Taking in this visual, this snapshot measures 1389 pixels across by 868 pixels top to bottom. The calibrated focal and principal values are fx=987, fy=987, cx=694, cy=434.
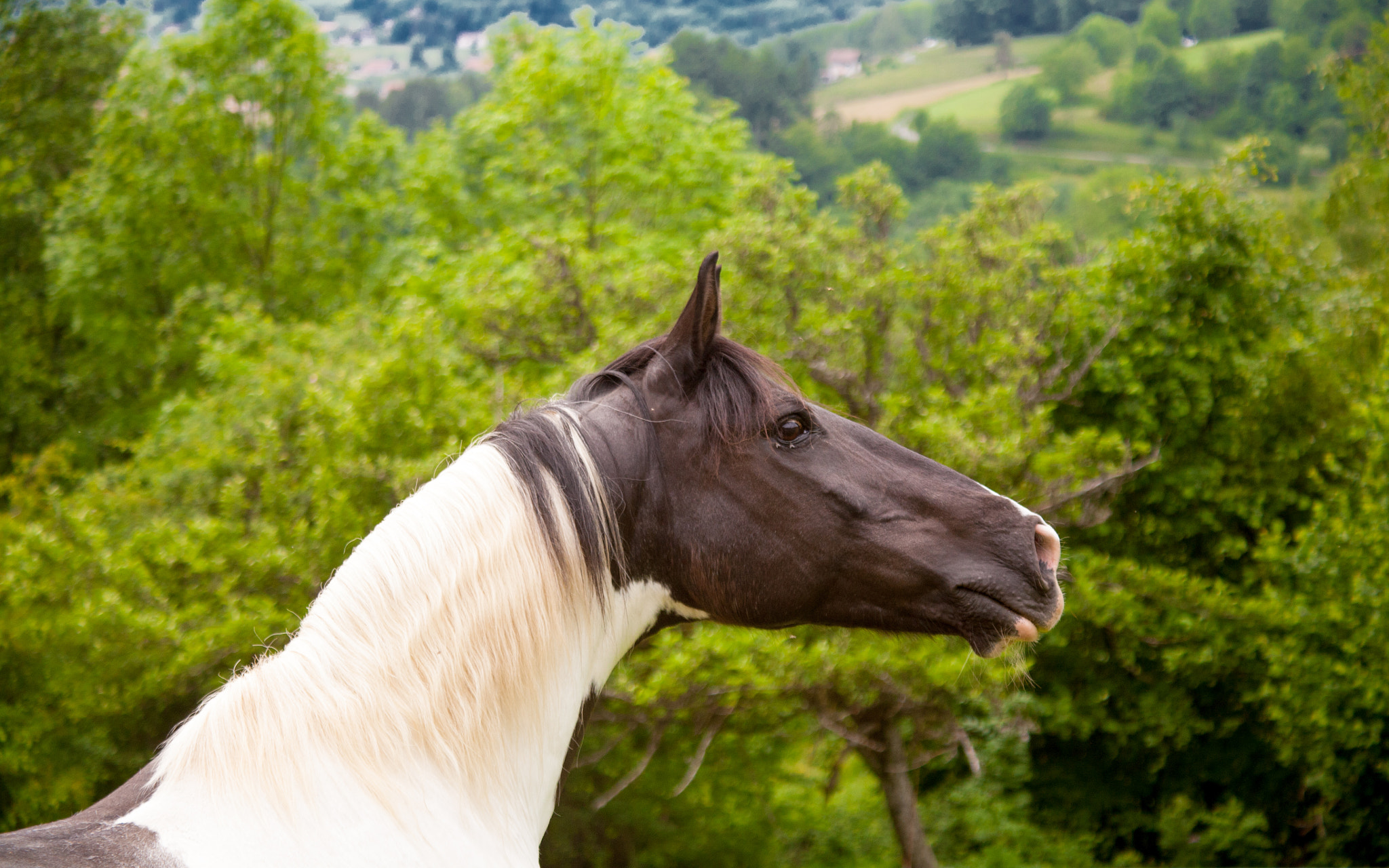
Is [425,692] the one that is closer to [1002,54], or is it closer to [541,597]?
[541,597]

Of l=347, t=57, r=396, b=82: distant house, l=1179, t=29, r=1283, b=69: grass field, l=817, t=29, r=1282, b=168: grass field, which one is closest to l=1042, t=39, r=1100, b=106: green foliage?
l=817, t=29, r=1282, b=168: grass field

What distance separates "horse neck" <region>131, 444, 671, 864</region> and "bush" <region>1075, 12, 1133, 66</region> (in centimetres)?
5074

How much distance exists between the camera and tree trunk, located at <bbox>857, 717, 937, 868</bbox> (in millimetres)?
6703

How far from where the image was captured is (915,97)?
54062 millimetres

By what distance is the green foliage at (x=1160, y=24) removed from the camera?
1757 inches

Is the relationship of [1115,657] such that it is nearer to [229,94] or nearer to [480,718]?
[480,718]

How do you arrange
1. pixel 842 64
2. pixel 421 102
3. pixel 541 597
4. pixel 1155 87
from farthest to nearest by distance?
pixel 842 64
pixel 1155 87
pixel 421 102
pixel 541 597

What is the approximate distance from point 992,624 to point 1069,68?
54574mm

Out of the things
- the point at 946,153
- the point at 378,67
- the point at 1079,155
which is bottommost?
the point at 1079,155

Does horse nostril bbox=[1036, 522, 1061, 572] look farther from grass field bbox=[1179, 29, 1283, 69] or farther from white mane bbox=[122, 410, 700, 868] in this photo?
grass field bbox=[1179, 29, 1283, 69]

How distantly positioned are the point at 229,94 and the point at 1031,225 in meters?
16.1

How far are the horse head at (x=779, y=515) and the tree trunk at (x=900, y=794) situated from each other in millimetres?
4751

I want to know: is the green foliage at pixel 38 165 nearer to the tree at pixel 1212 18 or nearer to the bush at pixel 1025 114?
the bush at pixel 1025 114

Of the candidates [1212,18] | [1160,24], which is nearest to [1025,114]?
[1160,24]
